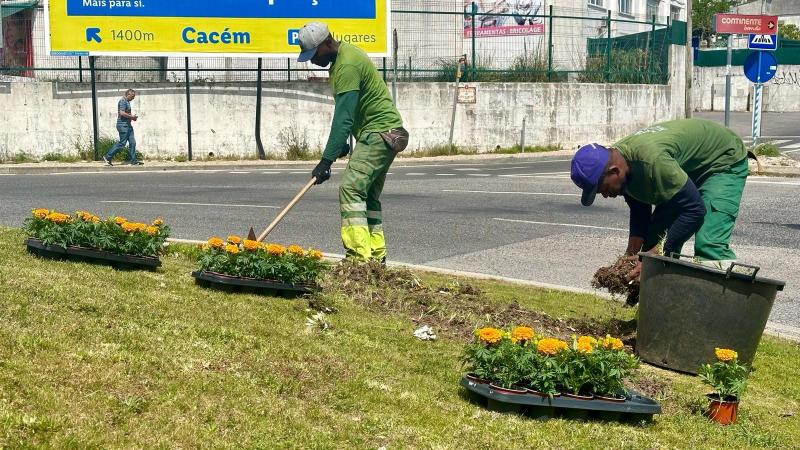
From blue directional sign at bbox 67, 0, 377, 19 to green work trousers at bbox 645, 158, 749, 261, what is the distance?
21085 millimetres

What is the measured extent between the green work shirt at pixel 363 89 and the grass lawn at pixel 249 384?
2133mm

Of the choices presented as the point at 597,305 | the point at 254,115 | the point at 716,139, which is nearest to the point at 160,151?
the point at 254,115

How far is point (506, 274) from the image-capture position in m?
9.91

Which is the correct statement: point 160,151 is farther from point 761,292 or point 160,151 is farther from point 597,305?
point 761,292

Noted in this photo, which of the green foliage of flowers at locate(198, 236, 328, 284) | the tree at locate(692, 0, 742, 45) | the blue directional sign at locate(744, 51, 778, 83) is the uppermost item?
the tree at locate(692, 0, 742, 45)

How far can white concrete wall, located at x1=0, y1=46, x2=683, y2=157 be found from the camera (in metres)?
25.1

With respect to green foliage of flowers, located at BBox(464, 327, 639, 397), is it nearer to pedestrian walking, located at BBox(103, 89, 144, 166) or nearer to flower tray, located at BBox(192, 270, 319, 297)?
flower tray, located at BBox(192, 270, 319, 297)

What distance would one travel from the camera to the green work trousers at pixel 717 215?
256 inches

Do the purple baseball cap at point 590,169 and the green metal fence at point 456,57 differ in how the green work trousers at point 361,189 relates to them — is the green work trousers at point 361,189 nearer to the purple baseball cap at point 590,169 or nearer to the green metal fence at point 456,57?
the purple baseball cap at point 590,169

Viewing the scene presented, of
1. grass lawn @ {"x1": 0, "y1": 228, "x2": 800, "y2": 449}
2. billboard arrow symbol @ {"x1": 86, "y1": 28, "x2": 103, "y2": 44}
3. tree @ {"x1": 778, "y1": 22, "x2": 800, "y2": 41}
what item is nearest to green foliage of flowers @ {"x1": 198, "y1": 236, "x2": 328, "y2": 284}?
grass lawn @ {"x1": 0, "y1": 228, "x2": 800, "y2": 449}

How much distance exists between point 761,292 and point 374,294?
8.53 ft

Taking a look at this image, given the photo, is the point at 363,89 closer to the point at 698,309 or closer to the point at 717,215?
the point at 717,215

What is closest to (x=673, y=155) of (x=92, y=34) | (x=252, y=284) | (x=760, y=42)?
(x=252, y=284)

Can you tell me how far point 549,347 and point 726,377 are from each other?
3.32 feet
